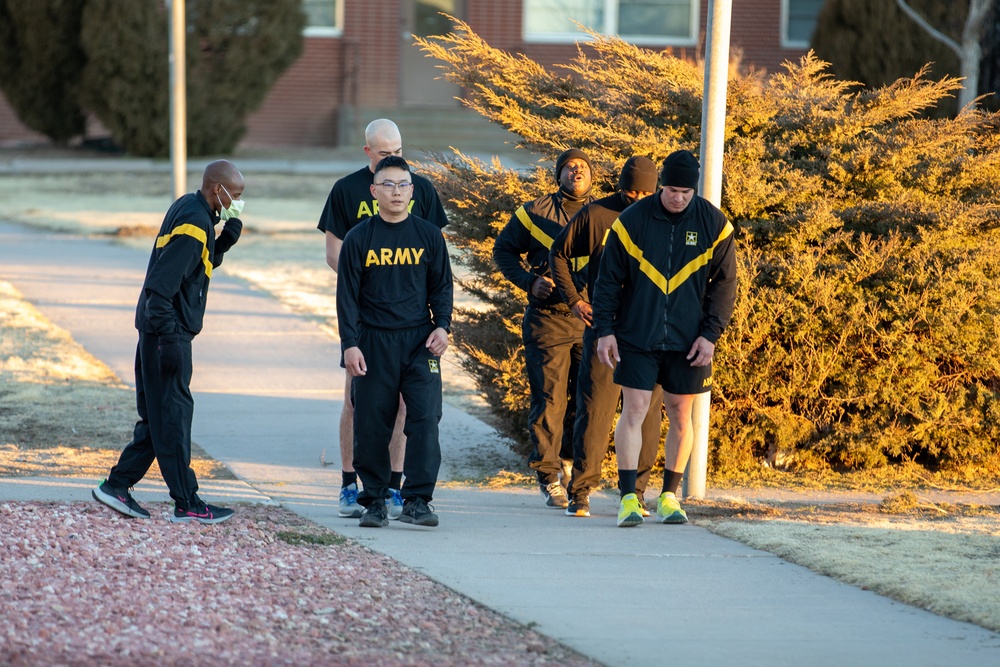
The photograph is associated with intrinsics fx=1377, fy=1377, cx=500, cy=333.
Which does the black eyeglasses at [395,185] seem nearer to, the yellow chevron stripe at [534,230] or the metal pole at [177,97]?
the yellow chevron stripe at [534,230]

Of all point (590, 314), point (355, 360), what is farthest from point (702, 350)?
point (355, 360)

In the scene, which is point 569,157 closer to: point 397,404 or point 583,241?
point 583,241

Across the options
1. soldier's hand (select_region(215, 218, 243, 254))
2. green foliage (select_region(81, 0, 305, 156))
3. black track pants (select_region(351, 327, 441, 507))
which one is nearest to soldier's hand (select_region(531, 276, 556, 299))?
black track pants (select_region(351, 327, 441, 507))

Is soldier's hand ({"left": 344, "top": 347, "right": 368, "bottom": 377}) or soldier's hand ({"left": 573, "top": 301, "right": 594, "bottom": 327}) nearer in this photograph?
soldier's hand ({"left": 344, "top": 347, "right": 368, "bottom": 377})

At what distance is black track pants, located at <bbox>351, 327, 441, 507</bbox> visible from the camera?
6.28 metres

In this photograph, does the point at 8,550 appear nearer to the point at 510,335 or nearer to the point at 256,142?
the point at 510,335

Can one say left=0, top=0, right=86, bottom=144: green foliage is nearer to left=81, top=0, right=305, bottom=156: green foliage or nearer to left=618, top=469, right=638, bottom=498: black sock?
left=81, top=0, right=305, bottom=156: green foliage

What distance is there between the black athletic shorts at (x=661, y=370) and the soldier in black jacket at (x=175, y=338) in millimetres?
1906

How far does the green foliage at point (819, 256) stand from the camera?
7309 millimetres

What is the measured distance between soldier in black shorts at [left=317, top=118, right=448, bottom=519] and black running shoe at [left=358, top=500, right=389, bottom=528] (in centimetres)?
16

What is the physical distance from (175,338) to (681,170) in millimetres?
2353

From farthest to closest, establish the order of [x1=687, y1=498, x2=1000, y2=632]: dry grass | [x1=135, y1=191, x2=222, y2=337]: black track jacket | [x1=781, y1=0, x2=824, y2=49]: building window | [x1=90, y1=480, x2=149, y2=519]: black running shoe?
1. [x1=781, y1=0, x2=824, y2=49]: building window
2. [x1=90, y1=480, x2=149, y2=519]: black running shoe
3. [x1=135, y1=191, x2=222, y2=337]: black track jacket
4. [x1=687, y1=498, x2=1000, y2=632]: dry grass

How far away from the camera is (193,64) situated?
81.7ft

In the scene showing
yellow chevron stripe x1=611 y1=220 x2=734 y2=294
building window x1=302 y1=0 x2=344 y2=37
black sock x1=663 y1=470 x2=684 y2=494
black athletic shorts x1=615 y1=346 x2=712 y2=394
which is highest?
building window x1=302 y1=0 x2=344 y2=37
